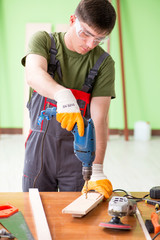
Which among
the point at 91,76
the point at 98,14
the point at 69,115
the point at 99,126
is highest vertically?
the point at 98,14

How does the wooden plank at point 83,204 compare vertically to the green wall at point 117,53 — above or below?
below

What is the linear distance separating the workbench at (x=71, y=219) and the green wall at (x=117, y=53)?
4.70m

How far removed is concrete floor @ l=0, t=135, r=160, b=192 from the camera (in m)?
4.41

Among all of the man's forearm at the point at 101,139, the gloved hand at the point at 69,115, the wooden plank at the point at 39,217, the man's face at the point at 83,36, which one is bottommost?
the wooden plank at the point at 39,217

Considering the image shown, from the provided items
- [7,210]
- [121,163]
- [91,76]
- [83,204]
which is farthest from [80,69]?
[121,163]

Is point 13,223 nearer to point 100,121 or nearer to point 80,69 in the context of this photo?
point 100,121

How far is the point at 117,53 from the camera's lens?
6.54 m

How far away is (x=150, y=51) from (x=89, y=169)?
518cm

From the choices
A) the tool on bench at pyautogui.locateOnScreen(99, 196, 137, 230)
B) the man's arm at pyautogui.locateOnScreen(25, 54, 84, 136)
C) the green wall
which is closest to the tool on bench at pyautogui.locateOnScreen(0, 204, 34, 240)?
the tool on bench at pyautogui.locateOnScreen(99, 196, 137, 230)

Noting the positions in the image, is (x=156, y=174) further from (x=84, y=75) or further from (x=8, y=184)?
(x=84, y=75)

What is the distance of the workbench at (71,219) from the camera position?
1560 millimetres

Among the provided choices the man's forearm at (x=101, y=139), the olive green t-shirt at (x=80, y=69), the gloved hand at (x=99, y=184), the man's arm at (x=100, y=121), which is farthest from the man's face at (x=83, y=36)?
the gloved hand at (x=99, y=184)

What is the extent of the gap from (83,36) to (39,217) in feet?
3.17

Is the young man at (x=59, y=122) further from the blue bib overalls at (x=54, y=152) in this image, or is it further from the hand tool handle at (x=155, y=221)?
the hand tool handle at (x=155, y=221)
